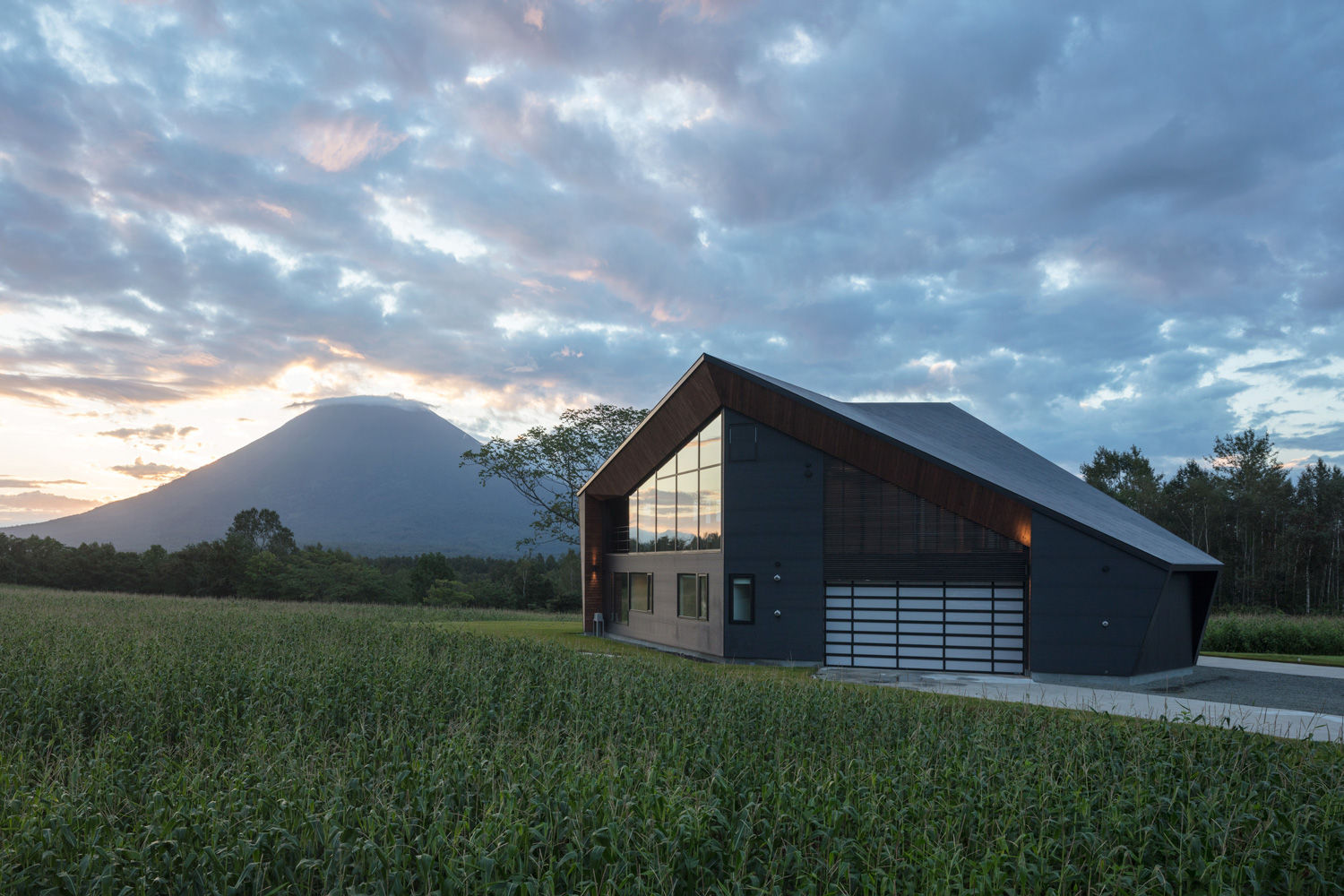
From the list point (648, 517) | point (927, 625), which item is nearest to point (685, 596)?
point (648, 517)

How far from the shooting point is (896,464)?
17406mm

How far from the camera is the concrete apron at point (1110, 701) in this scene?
1046 centimetres

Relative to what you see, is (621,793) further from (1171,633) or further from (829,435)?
(1171,633)

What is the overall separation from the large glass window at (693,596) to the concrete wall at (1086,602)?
7918 mm

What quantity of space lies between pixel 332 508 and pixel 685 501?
572 feet

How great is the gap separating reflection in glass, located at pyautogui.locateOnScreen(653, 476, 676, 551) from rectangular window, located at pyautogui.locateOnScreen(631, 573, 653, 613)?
1.28 m

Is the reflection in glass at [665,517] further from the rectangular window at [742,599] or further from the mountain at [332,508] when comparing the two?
the mountain at [332,508]

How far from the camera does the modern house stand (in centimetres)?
1575

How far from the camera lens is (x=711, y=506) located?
19.8 m

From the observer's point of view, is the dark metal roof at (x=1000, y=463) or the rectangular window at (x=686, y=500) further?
the rectangular window at (x=686, y=500)

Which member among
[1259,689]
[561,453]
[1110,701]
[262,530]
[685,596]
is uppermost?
[561,453]

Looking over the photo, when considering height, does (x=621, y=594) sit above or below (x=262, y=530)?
below

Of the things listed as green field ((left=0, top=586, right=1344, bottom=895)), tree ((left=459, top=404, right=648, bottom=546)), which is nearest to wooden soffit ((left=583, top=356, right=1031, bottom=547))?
green field ((left=0, top=586, right=1344, bottom=895))

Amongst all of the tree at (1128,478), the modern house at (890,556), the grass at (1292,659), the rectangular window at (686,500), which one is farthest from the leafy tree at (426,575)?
the tree at (1128,478)
